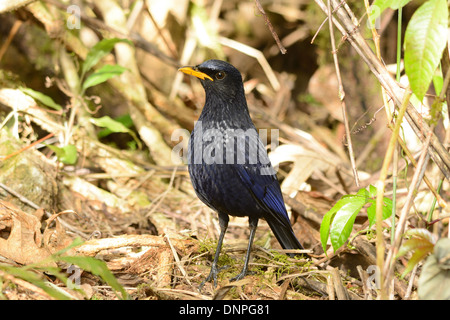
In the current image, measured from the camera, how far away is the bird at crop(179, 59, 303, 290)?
305 cm

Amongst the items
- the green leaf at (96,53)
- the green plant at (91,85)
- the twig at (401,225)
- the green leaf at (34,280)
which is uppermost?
the green leaf at (96,53)

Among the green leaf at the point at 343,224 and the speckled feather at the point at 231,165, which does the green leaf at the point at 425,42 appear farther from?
the speckled feather at the point at 231,165

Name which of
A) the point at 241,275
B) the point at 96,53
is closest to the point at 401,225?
the point at 241,275

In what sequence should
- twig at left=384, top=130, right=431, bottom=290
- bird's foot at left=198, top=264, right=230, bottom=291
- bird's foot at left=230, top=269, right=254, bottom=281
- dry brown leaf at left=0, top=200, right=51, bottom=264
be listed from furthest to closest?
bird's foot at left=230, top=269, right=254, bottom=281, bird's foot at left=198, top=264, right=230, bottom=291, dry brown leaf at left=0, top=200, right=51, bottom=264, twig at left=384, top=130, right=431, bottom=290

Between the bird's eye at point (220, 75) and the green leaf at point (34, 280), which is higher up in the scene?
the bird's eye at point (220, 75)

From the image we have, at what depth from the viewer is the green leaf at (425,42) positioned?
202 centimetres

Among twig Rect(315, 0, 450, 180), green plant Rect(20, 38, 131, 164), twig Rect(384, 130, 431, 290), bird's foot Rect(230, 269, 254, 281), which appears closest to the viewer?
twig Rect(384, 130, 431, 290)

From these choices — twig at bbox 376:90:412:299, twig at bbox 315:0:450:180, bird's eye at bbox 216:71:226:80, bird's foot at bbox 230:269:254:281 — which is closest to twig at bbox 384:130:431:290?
twig at bbox 376:90:412:299

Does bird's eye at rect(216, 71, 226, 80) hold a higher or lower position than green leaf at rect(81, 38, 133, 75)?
lower

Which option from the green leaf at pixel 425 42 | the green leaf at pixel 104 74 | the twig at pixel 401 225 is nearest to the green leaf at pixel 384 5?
the green leaf at pixel 425 42

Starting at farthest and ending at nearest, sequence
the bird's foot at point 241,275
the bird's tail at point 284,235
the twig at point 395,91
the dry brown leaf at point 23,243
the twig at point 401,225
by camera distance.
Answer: the bird's tail at point 284,235 → the bird's foot at point 241,275 → the dry brown leaf at point 23,243 → the twig at point 395,91 → the twig at point 401,225

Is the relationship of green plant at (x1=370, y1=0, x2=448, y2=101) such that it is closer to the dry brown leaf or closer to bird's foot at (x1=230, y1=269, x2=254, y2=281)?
bird's foot at (x1=230, y1=269, x2=254, y2=281)

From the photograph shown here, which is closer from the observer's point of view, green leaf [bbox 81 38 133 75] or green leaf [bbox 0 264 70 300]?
green leaf [bbox 0 264 70 300]

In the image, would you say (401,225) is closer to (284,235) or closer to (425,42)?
(425,42)
